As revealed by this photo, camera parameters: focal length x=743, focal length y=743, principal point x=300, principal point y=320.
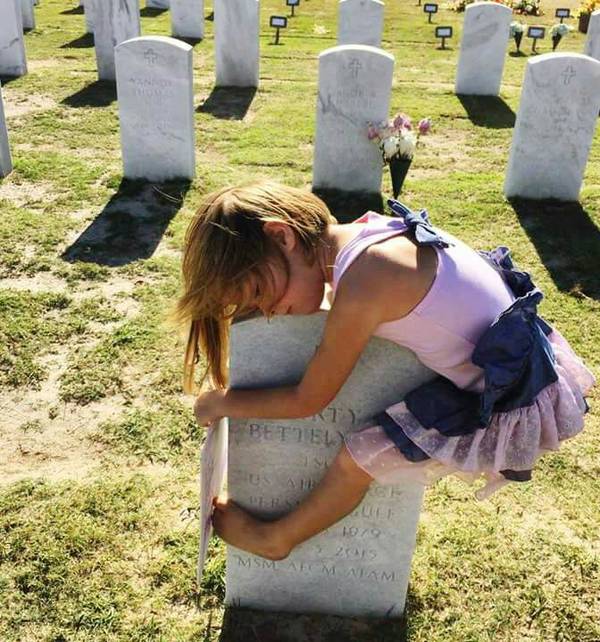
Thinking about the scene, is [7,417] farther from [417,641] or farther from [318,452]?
[417,641]

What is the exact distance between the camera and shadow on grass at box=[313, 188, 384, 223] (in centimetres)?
671

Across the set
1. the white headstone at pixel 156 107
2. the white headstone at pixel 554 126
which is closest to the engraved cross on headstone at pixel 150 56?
the white headstone at pixel 156 107

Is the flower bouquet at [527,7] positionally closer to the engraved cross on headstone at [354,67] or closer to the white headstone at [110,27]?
the white headstone at [110,27]

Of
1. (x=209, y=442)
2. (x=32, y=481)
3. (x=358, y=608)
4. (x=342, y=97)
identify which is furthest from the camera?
(x=342, y=97)

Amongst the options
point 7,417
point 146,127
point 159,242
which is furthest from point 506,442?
point 146,127

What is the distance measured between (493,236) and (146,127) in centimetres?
329

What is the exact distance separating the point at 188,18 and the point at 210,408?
1410 cm

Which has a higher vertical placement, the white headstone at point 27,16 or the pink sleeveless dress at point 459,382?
the pink sleeveless dress at point 459,382

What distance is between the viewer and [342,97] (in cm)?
674

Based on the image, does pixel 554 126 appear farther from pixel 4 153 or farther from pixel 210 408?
pixel 210 408

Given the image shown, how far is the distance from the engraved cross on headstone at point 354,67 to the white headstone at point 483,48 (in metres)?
5.39

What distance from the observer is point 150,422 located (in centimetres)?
377

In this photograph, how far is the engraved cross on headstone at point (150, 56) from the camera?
21.3ft

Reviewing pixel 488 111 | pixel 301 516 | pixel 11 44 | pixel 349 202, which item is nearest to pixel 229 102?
pixel 11 44
